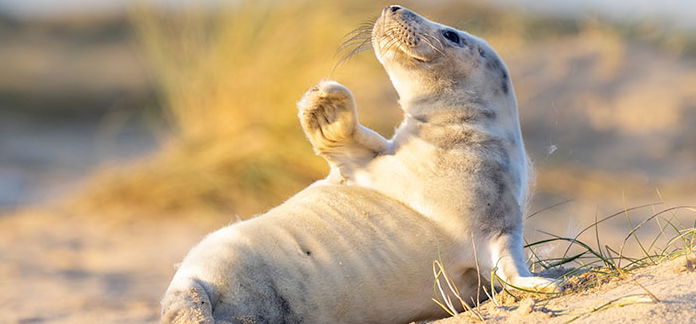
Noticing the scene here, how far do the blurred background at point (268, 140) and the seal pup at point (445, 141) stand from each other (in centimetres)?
94

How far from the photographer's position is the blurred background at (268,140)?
7074 millimetres

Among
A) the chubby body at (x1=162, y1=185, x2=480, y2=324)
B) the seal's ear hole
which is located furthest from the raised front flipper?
the seal's ear hole

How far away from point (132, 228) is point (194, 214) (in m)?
0.59

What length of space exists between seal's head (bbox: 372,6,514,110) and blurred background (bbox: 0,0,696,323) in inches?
38.9

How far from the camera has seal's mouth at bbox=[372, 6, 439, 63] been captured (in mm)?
3633

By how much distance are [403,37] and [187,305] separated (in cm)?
129

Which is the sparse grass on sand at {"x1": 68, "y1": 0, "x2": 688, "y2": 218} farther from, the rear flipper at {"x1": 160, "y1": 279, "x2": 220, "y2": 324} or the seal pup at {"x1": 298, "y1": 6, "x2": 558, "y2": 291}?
the rear flipper at {"x1": 160, "y1": 279, "x2": 220, "y2": 324}

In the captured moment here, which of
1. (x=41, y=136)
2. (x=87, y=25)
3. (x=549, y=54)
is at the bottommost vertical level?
(x=549, y=54)

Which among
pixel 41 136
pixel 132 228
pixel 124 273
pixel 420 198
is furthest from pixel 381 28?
pixel 41 136

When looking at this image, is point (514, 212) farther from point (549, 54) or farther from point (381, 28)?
point (549, 54)

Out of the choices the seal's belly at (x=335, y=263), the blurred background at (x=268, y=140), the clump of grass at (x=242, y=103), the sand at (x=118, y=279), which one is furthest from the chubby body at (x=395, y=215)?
the clump of grass at (x=242, y=103)

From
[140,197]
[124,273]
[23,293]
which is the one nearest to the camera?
[23,293]

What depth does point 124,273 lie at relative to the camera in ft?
21.9

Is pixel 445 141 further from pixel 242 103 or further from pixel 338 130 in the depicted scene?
pixel 242 103
